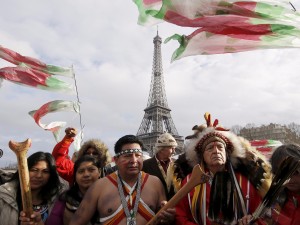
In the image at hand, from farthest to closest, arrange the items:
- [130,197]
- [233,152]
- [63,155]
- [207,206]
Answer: [63,155], [233,152], [207,206], [130,197]

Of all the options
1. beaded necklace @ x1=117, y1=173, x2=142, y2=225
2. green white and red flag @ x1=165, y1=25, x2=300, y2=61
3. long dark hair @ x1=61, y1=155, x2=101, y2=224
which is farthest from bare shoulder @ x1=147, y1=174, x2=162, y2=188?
green white and red flag @ x1=165, y1=25, x2=300, y2=61

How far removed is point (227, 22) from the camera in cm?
457

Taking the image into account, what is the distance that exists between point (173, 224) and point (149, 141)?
53.7 m

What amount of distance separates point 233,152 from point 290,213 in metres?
1.05

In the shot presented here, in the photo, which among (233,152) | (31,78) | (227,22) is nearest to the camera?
(233,152)

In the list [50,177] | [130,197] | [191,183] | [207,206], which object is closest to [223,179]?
[207,206]

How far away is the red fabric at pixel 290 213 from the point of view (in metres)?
2.89

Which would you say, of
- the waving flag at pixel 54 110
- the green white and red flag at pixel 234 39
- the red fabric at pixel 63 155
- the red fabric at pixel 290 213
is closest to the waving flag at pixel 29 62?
the waving flag at pixel 54 110

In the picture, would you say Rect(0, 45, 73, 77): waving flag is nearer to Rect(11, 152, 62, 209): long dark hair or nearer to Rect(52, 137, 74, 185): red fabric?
Rect(52, 137, 74, 185): red fabric

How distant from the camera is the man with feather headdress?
338cm

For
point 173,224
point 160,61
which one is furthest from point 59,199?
point 160,61

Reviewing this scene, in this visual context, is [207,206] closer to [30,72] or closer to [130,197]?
[130,197]

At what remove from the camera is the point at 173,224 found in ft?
11.9

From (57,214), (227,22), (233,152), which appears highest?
(227,22)
